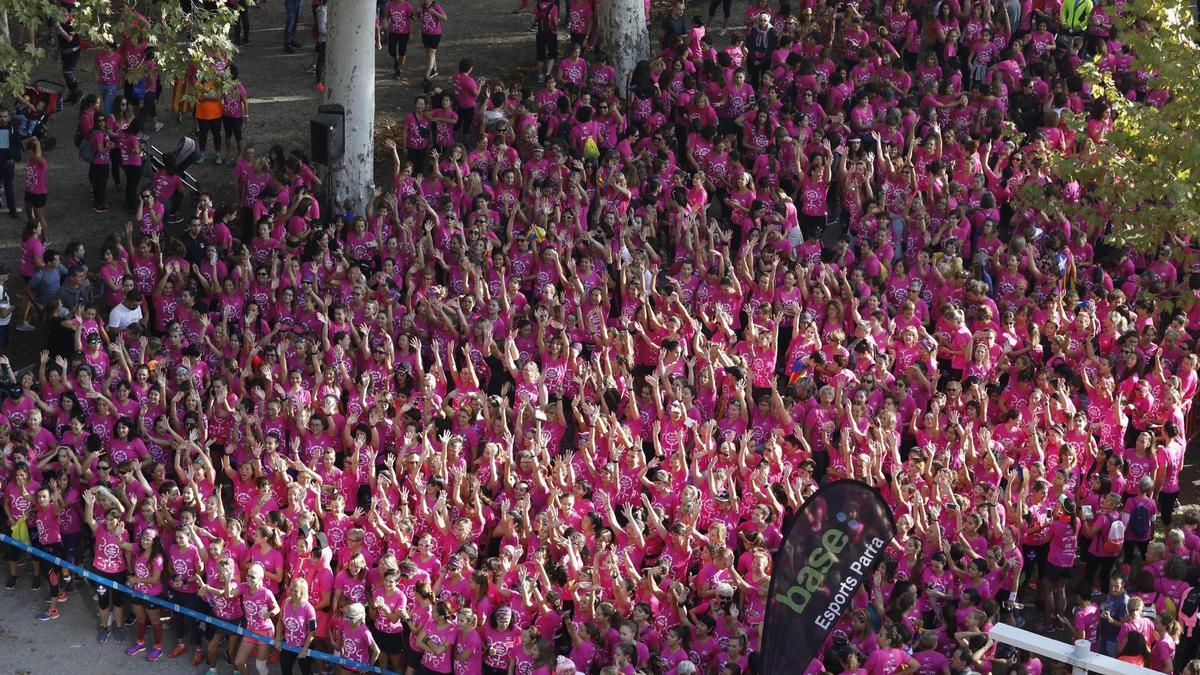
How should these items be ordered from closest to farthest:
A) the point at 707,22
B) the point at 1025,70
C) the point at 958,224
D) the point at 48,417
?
the point at 48,417
the point at 958,224
the point at 1025,70
the point at 707,22

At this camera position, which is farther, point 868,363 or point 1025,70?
point 1025,70

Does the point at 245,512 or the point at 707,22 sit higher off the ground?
the point at 707,22

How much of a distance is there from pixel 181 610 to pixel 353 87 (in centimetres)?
738

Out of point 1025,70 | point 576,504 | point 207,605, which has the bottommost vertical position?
point 207,605

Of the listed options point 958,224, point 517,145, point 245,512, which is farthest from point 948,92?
point 245,512

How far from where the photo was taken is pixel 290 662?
13.9m

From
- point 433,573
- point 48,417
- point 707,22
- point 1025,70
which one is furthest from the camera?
point 707,22

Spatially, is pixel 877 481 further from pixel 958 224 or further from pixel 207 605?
pixel 207 605

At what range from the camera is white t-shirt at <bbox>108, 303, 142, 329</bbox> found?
16.9 meters

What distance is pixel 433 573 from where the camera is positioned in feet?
44.9

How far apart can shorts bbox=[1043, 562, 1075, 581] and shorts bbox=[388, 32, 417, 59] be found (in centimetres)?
1207

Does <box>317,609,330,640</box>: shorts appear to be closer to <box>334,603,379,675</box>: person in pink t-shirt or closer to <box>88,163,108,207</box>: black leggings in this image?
<box>334,603,379,675</box>: person in pink t-shirt

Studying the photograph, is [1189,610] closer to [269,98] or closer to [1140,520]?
[1140,520]

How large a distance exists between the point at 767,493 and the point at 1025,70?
9416 millimetres
